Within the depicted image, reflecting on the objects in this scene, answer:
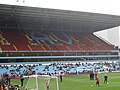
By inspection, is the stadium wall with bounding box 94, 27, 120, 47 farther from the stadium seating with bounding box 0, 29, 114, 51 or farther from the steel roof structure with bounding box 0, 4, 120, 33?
the stadium seating with bounding box 0, 29, 114, 51

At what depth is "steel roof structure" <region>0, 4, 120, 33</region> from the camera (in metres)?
44.0

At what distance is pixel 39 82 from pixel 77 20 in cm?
3934

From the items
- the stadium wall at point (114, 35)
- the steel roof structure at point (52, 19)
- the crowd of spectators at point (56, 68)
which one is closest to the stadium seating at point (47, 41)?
the steel roof structure at point (52, 19)

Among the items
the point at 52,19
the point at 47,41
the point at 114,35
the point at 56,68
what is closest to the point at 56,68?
the point at 56,68

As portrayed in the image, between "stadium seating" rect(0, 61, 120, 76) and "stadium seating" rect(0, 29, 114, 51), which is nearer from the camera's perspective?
"stadium seating" rect(0, 61, 120, 76)

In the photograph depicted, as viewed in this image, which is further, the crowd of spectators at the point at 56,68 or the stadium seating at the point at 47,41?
the stadium seating at the point at 47,41

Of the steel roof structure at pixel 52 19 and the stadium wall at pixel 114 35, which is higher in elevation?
the steel roof structure at pixel 52 19

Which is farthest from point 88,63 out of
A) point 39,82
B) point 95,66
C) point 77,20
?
point 39,82

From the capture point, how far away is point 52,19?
169 feet

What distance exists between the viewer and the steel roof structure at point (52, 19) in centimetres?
4397

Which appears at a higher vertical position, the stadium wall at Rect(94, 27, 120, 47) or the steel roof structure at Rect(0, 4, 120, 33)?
the steel roof structure at Rect(0, 4, 120, 33)

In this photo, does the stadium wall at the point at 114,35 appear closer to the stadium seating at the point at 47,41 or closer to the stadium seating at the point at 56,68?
the stadium seating at the point at 47,41

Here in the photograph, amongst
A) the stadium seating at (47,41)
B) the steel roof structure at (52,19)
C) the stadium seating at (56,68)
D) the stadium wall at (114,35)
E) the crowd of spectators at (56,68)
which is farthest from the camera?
the stadium wall at (114,35)

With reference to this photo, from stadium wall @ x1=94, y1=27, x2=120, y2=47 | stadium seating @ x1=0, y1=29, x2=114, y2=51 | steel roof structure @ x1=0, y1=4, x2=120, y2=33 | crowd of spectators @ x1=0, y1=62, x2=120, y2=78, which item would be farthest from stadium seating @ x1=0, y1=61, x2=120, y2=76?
stadium wall @ x1=94, y1=27, x2=120, y2=47
